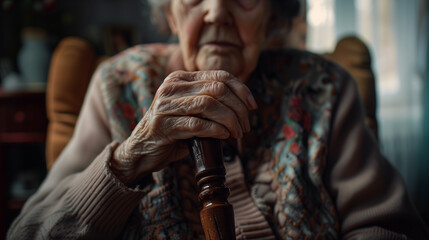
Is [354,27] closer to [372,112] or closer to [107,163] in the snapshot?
[372,112]

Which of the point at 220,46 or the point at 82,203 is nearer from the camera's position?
the point at 82,203

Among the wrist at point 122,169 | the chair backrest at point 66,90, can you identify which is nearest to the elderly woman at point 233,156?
the wrist at point 122,169

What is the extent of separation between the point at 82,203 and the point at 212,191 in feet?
1.07

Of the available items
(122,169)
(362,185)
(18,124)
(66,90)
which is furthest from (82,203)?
(18,124)

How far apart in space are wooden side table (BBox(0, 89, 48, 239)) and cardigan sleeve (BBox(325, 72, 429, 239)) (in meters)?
1.70

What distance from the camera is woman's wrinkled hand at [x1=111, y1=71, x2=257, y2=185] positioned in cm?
52

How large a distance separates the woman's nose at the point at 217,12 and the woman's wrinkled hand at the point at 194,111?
9.4 inches

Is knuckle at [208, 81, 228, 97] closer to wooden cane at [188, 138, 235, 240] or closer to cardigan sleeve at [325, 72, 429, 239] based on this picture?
wooden cane at [188, 138, 235, 240]

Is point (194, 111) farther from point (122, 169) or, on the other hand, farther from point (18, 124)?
point (18, 124)

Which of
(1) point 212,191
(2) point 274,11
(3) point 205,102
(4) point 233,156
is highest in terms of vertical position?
(2) point 274,11

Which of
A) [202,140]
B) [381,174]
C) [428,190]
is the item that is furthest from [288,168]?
[428,190]

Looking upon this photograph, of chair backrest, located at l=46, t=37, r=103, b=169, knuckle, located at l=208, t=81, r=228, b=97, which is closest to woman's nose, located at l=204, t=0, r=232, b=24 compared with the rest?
knuckle, located at l=208, t=81, r=228, b=97

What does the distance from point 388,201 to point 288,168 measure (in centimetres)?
24

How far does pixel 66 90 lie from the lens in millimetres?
1313
